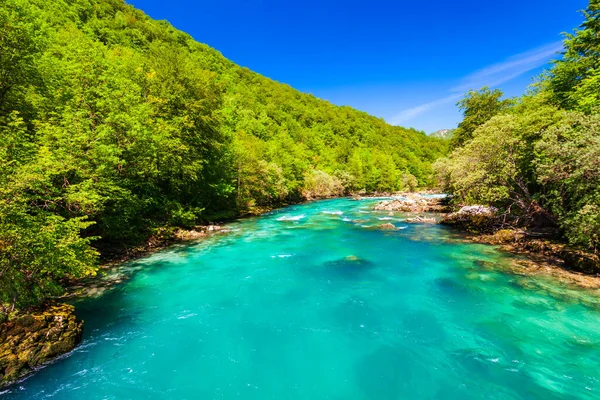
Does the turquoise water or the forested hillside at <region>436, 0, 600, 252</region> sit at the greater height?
the forested hillside at <region>436, 0, 600, 252</region>

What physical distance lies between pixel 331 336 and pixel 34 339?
897 cm

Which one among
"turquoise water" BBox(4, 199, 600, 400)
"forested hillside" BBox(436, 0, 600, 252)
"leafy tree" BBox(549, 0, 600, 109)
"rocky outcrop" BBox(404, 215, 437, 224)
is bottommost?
"turquoise water" BBox(4, 199, 600, 400)

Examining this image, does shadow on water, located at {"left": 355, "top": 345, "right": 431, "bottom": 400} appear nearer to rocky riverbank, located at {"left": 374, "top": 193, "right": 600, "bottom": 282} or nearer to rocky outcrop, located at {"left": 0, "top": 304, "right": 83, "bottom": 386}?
rocky outcrop, located at {"left": 0, "top": 304, "right": 83, "bottom": 386}

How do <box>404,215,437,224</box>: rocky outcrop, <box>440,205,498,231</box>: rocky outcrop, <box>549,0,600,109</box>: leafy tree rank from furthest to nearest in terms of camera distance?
<box>404,215,437,224</box>: rocky outcrop < <box>440,205,498,231</box>: rocky outcrop < <box>549,0,600,109</box>: leafy tree

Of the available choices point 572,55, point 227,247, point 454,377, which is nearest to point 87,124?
point 227,247

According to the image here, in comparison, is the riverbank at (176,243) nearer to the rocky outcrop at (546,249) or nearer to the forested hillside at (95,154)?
the rocky outcrop at (546,249)

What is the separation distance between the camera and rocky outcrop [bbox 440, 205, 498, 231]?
901 inches

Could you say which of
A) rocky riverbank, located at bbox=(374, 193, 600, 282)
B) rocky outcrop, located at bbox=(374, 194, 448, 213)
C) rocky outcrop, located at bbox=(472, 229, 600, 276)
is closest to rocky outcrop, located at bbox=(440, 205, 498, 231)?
rocky riverbank, located at bbox=(374, 193, 600, 282)

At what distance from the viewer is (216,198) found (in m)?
33.8

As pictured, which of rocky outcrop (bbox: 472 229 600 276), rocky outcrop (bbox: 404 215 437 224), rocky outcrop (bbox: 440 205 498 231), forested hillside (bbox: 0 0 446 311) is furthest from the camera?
rocky outcrop (bbox: 404 215 437 224)

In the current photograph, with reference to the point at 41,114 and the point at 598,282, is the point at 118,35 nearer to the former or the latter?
the point at 41,114

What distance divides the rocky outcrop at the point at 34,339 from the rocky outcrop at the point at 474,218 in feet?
86.7

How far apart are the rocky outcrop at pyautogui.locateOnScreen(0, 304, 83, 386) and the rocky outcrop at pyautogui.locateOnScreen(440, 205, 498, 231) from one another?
26415 millimetres

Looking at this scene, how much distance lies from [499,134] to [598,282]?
415 inches
